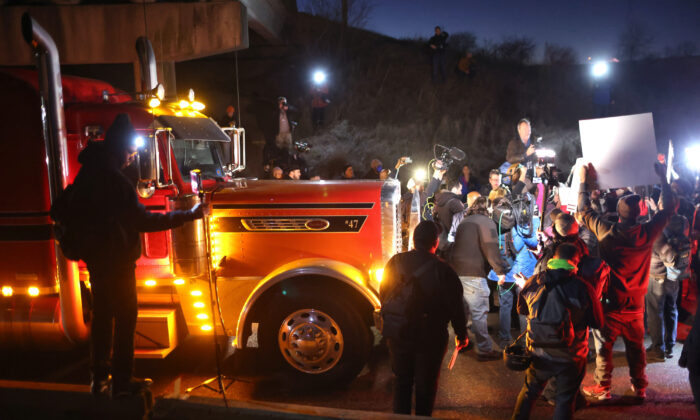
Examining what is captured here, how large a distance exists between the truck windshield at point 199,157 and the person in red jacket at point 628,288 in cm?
403

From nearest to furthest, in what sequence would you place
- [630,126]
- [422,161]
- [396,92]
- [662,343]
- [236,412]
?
1. [236,412]
2. [630,126]
3. [662,343]
4. [422,161]
5. [396,92]

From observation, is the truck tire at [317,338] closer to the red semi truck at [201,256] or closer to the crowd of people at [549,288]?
the red semi truck at [201,256]

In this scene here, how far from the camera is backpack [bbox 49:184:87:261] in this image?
3381 millimetres

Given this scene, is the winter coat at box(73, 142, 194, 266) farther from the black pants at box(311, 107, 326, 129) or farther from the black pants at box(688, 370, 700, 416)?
the black pants at box(311, 107, 326, 129)

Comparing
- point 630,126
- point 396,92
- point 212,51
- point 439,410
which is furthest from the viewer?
point 396,92

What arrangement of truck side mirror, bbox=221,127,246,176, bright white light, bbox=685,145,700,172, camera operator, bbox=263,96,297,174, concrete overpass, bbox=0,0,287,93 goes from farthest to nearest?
camera operator, bbox=263,96,297,174
concrete overpass, bbox=0,0,287,93
bright white light, bbox=685,145,700,172
truck side mirror, bbox=221,127,246,176

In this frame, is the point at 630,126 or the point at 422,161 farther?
the point at 422,161

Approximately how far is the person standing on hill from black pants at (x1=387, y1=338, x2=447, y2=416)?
15230 millimetres

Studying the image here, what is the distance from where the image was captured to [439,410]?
4.20m

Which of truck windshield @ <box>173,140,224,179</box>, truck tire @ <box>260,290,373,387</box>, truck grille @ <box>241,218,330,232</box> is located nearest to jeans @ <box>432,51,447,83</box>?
truck windshield @ <box>173,140,224,179</box>

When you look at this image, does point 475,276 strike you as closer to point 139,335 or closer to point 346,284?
point 346,284

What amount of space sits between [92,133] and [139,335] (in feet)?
6.36

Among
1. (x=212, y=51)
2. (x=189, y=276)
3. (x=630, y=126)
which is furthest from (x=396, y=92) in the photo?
(x=189, y=276)

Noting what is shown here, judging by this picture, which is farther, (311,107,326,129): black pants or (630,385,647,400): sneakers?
(311,107,326,129): black pants
